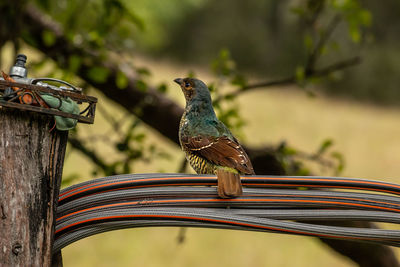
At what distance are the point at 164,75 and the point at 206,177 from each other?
23.0 feet

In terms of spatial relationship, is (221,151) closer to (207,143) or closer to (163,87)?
(207,143)

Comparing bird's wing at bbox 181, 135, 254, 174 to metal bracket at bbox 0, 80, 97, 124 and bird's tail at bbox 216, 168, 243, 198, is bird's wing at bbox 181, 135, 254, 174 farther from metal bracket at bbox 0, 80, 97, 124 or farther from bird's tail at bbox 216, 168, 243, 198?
metal bracket at bbox 0, 80, 97, 124

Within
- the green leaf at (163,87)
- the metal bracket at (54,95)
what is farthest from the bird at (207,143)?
the green leaf at (163,87)

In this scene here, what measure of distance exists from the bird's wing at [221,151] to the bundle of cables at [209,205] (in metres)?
0.12

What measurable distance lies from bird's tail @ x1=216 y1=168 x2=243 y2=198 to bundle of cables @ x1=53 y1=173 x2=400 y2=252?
19 mm

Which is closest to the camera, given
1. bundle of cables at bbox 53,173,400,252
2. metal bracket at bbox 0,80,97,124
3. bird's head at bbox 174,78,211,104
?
metal bracket at bbox 0,80,97,124

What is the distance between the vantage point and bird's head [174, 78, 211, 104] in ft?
4.59

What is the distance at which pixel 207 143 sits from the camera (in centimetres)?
126

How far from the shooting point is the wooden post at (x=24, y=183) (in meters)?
0.95

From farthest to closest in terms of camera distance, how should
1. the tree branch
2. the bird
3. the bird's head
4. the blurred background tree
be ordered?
the tree branch
the blurred background tree
the bird's head
the bird

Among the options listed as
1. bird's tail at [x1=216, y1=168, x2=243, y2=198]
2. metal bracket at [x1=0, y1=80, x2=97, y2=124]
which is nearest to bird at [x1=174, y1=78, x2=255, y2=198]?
bird's tail at [x1=216, y1=168, x2=243, y2=198]

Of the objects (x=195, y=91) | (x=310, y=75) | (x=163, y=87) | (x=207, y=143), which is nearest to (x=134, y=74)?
(x=163, y=87)

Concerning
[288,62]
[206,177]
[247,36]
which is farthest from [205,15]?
[206,177]

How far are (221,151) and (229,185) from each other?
0.71 feet
